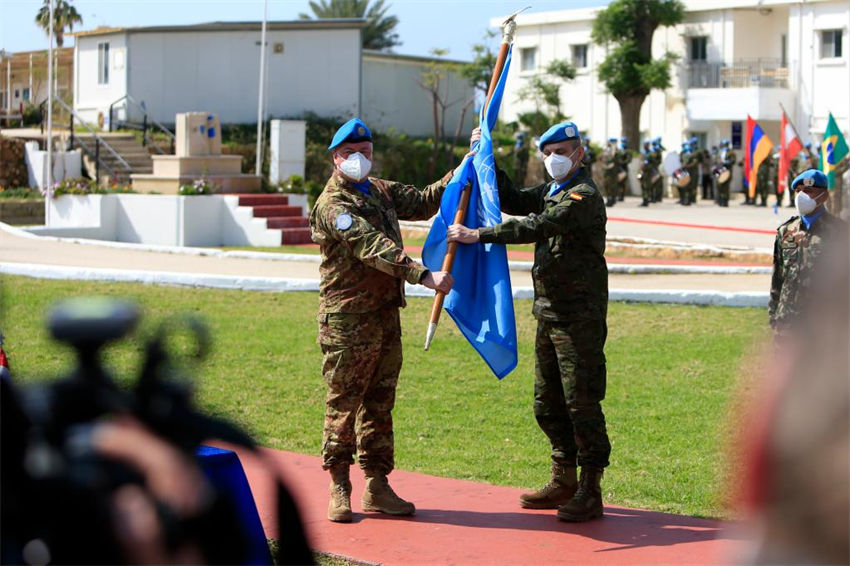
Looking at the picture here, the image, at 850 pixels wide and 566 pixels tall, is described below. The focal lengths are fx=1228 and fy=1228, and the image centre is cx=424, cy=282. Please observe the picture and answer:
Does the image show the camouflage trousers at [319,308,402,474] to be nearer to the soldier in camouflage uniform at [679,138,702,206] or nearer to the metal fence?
the soldier in camouflage uniform at [679,138,702,206]

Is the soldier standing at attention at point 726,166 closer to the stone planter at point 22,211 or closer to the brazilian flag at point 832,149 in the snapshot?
the brazilian flag at point 832,149

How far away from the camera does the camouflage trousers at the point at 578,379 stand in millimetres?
5969

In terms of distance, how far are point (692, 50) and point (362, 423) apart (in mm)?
43724

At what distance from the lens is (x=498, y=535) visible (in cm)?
587

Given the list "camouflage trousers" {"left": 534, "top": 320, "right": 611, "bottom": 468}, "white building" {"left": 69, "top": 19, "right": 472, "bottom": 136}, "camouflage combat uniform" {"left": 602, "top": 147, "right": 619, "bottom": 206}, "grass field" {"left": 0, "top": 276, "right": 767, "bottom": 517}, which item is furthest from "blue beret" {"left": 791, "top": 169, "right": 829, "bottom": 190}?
"white building" {"left": 69, "top": 19, "right": 472, "bottom": 136}

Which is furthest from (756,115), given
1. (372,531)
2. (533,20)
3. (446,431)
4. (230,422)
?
(230,422)

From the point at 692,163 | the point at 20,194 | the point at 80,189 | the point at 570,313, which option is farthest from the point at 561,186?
the point at 692,163

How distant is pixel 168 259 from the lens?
1845 centimetres

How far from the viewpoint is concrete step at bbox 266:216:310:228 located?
2294 cm

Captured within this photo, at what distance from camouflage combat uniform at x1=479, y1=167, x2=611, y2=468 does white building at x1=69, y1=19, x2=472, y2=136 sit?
104 ft

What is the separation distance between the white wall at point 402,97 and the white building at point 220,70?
3271mm

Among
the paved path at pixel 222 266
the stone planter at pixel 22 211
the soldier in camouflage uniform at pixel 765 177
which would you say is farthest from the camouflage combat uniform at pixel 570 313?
the soldier in camouflage uniform at pixel 765 177

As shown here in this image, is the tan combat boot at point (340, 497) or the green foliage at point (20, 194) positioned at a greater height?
the green foliage at point (20, 194)

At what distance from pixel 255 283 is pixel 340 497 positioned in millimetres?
9144
